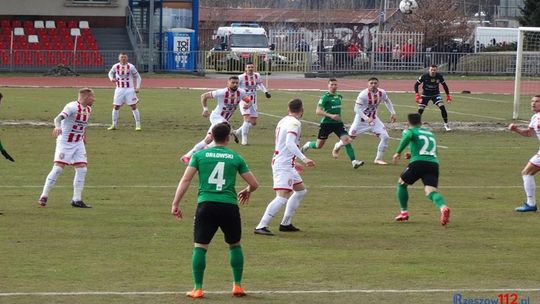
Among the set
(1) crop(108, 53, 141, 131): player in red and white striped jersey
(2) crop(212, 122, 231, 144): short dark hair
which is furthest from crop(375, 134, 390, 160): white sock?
(2) crop(212, 122, 231, 144): short dark hair

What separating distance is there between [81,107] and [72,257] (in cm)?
498

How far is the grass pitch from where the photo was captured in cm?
1341

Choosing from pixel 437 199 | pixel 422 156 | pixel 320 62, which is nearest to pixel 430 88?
pixel 422 156

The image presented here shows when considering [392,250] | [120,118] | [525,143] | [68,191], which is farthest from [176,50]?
[392,250]

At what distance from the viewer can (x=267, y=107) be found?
→ 4384 cm

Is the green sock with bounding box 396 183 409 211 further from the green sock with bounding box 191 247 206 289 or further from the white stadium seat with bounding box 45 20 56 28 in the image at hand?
the white stadium seat with bounding box 45 20 56 28

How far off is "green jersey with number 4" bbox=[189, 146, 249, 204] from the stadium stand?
165ft

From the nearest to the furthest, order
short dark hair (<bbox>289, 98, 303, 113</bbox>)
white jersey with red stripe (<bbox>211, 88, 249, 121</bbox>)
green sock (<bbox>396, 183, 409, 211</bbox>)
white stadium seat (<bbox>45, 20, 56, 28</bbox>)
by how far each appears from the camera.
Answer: short dark hair (<bbox>289, 98, 303, 113</bbox>) < green sock (<bbox>396, 183, 409, 211</bbox>) < white jersey with red stripe (<bbox>211, 88, 249, 121</bbox>) < white stadium seat (<bbox>45, 20, 56, 28</bbox>)

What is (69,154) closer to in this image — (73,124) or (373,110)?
(73,124)

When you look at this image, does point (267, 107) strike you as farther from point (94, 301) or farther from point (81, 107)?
point (94, 301)

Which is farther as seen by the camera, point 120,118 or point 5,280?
point 120,118

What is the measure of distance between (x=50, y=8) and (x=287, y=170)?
52647mm

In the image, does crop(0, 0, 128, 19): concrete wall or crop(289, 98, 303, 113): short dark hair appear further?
crop(0, 0, 128, 19): concrete wall

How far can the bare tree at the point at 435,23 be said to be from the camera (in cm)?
7631
